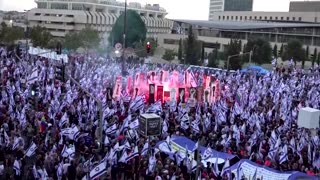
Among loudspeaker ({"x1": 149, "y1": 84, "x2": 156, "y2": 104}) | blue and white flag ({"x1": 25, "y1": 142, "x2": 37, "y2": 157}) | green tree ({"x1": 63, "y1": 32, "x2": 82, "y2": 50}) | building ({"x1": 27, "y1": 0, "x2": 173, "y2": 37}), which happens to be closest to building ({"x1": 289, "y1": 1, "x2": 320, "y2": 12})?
building ({"x1": 27, "y1": 0, "x2": 173, "y2": 37})

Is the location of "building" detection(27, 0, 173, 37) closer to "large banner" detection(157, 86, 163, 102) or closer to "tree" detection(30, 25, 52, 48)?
"tree" detection(30, 25, 52, 48)

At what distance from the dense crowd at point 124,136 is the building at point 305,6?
100 m

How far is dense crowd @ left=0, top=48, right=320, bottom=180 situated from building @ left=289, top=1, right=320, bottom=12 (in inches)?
3951

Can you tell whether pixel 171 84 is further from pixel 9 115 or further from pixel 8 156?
pixel 8 156

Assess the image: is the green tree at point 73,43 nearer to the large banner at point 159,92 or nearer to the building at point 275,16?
the building at point 275,16

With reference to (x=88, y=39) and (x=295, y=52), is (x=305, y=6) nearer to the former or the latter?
(x=295, y=52)

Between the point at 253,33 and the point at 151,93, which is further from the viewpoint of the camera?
the point at 253,33

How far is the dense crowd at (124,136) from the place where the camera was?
1620cm

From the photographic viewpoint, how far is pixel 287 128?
21.9 m

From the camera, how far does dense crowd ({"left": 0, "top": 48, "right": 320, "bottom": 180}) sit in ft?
53.2

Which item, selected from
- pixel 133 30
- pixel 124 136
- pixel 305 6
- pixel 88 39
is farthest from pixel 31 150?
pixel 305 6

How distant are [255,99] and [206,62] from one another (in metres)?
32.7

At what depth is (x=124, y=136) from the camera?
1930 cm

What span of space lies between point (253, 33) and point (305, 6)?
141 ft
